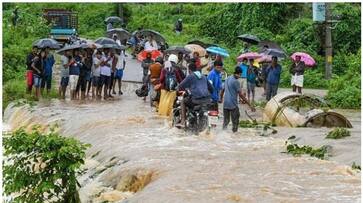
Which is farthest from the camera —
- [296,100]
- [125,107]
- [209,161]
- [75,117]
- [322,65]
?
[322,65]

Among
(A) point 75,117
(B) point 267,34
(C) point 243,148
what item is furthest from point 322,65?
(C) point 243,148

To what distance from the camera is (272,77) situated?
18.0m

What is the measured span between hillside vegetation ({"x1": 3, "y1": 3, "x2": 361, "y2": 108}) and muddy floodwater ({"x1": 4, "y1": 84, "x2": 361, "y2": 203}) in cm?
506

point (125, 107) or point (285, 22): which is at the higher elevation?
point (285, 22)

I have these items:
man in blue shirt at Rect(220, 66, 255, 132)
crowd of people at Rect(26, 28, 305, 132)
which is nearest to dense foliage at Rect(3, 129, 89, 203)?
man in blue shirt at Rect(220, 66, 255, 132)

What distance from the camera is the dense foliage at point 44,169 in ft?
33.3

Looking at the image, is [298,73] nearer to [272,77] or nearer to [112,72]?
[272,77]

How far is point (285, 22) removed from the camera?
32094mm

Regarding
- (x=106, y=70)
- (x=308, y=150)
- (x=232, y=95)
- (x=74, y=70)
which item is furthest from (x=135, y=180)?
(x=106, y=70)

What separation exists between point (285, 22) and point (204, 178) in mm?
22485

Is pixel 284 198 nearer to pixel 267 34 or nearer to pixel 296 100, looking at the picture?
pixel 296 100

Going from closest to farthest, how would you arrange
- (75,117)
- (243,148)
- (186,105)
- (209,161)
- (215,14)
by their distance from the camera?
(209,161) < (243,148) < (186,105) < (75,117) < (215,14)

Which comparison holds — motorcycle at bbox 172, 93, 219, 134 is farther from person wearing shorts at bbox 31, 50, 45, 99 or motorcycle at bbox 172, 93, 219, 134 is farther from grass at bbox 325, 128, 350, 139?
person wearing shorts at bbox 31, 50, 45, 99

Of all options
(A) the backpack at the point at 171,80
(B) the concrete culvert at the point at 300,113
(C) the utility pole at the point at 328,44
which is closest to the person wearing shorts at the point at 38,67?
(A) the backpack at the point at 171,80
